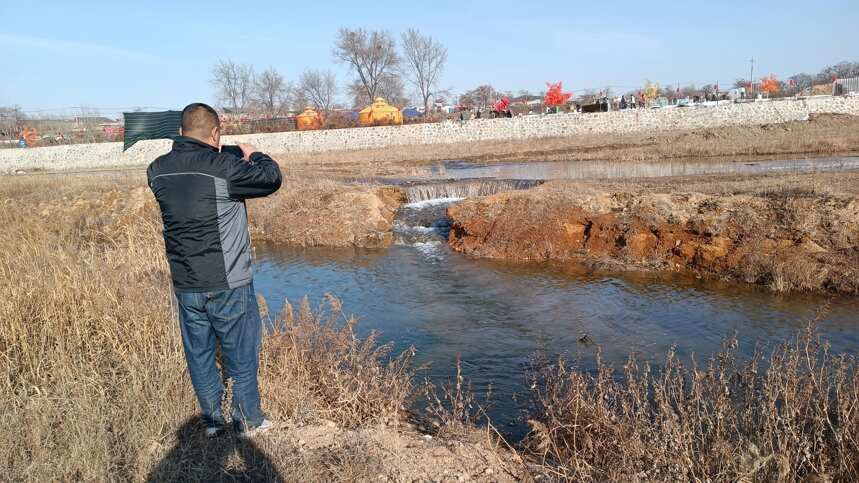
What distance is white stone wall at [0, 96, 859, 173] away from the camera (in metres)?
38.6

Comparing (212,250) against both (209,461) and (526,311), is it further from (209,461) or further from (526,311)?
(526,311)

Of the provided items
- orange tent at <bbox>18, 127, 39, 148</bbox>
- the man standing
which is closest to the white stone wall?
orange tent at <bbox>18, 127, 39, 148</bbox>

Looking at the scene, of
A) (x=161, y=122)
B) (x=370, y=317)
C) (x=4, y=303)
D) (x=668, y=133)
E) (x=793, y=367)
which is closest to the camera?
(x=793, y=367)

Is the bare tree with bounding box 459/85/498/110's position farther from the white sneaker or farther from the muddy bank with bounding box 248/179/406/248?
the white sneaker

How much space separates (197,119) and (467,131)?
39.3 metres

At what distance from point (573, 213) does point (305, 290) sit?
21.1ft

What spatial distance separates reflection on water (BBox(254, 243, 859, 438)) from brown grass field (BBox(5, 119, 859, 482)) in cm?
67

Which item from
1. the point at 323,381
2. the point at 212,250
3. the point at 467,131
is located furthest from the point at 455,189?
the point at 467,131

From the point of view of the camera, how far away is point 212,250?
4004 mm

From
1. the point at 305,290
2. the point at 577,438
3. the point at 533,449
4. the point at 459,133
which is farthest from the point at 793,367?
the point at 459,133

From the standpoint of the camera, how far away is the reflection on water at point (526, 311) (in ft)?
24.9

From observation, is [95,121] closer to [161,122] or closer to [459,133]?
[459,133]

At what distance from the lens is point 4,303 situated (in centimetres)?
541

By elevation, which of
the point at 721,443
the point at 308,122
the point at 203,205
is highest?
the point at 308,122
